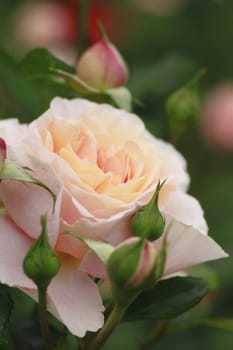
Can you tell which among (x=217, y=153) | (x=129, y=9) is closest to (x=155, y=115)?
(x=217, y=153)

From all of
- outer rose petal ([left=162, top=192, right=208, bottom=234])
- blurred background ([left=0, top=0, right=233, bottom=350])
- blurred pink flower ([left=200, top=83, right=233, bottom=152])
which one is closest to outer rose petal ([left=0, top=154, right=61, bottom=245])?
outer rose petal ([left=162, top=192, right=208, bottom=234])

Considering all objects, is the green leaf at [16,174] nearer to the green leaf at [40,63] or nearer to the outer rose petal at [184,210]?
the outer rose petal at [184,210]

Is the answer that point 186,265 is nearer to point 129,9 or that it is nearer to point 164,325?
point 164,325

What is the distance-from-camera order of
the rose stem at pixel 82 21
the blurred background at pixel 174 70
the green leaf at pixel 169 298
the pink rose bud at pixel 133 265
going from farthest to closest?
the blurred background at pixel 174 70 → the rose stem at pixel 82 21 → the green leaf at pixel 169 298 → the pink rose bud at pixel 133 265

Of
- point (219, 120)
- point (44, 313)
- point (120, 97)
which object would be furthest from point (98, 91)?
point (219, 120)

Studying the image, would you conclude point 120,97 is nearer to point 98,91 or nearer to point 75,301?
point 98,91

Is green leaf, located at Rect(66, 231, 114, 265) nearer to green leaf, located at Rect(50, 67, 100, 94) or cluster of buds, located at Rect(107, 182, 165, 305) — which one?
cluster of buds, located at Rect(107, 182, 165, 305)

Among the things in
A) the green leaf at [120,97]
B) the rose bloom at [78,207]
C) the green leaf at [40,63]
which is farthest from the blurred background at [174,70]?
the rose bloom at [78,207]
